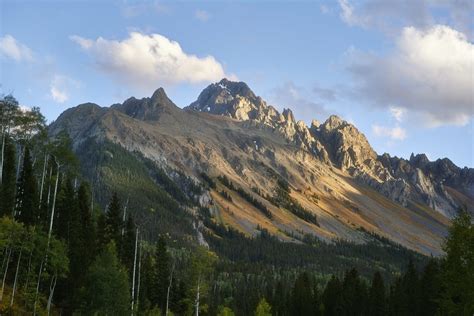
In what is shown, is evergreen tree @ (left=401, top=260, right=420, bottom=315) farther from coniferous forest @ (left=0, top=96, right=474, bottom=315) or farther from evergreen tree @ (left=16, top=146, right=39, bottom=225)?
evergreen tree @ (left=16, top=146, right=39, bottom=225)

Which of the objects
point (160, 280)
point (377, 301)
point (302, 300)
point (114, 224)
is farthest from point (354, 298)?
point (114, 224)

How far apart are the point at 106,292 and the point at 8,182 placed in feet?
83.4

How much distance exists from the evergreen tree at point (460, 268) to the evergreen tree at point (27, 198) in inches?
1909

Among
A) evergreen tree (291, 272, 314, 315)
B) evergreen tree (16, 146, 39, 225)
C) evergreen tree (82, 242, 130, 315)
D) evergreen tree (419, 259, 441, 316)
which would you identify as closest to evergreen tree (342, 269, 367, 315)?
evergreen tree (291, 272, 314, 315)

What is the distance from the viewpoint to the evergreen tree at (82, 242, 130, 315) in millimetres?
60094

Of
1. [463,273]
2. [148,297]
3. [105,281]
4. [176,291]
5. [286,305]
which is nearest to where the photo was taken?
[463,273]

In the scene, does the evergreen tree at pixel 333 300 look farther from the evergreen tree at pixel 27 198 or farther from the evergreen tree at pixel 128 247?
the evergreen tree at pixel 27 198

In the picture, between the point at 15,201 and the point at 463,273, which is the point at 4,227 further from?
the point at 463,273

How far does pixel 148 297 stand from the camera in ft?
303

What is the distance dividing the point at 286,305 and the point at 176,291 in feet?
112

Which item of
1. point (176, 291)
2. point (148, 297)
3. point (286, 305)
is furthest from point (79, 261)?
point (286, 305)

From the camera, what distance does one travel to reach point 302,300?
371 feet

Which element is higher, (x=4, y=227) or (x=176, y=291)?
(x=4, y=227)

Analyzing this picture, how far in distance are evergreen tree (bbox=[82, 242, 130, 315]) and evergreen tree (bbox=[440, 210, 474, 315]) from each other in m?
32.9
